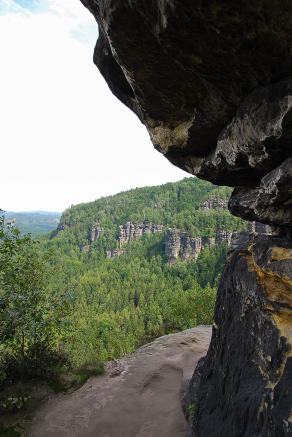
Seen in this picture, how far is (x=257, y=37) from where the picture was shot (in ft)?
24.5

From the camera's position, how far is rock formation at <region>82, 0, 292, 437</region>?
748cm

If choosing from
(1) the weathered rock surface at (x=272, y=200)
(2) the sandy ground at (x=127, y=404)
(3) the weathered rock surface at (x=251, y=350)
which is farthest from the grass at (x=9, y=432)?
(1) the weathered rock surface at (x=272, y=200)

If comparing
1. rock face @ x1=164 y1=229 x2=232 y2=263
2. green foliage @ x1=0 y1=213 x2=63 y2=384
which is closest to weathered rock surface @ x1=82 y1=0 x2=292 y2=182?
green foliage @ x1=0 y1=213 x2=63 y2=384

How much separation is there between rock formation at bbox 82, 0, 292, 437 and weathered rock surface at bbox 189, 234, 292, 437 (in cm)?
3

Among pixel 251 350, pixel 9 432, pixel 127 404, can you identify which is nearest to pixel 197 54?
pixel 251 350

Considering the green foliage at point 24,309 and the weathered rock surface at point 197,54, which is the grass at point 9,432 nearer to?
the green foliage at point 24,309

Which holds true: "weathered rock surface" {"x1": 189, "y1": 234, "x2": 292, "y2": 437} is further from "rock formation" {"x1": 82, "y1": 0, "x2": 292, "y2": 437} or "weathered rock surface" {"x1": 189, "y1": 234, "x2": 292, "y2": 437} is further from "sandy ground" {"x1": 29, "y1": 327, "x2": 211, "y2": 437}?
"sandy ground" {"x1": 29, "y1": 327, "x2": 211, "y2": 437}

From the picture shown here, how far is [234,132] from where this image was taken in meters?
10.0

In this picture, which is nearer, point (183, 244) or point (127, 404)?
point (127, 404)

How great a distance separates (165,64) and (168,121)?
2.87 m

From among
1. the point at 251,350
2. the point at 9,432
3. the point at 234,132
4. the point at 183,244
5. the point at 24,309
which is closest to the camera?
the point at 251,350

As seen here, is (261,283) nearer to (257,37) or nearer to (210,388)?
(210,388)

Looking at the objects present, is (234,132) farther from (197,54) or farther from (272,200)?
(197,54)

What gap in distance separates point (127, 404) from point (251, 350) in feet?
37.0
